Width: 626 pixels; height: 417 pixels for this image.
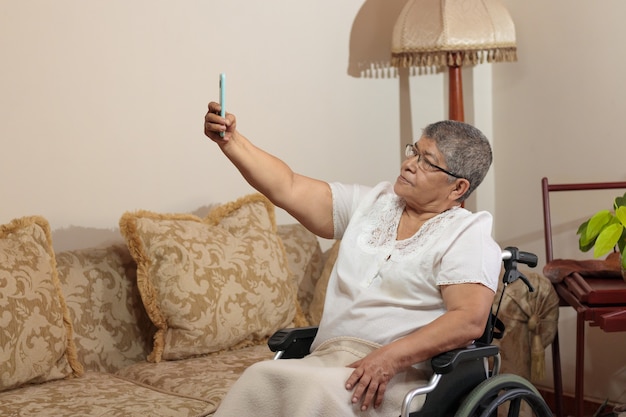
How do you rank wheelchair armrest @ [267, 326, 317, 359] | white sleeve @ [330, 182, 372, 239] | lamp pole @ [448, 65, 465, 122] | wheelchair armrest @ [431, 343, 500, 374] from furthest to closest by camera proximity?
lamp pole @ [448, 65, 465, 122] → white sleeve @ [330, 182, 372, 239] → wheelchair armrest @ [267, 326, 317, 359] → wheelchair armrest @ [431, 343, 500, 374]

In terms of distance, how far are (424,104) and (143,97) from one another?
4.52ft

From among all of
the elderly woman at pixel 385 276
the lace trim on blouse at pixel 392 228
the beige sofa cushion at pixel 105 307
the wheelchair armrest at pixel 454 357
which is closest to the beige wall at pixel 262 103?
the beige sofa cushion at pixel 105 307

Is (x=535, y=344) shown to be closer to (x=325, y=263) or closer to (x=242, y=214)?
(x=325, y=263)

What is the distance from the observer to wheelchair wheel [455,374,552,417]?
2.06m

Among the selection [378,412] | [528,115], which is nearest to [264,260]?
[378,412]

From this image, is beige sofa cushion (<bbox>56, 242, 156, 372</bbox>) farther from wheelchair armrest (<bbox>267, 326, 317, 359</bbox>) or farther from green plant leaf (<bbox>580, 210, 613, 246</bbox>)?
green plant leaf (<bbox>580, 210, 613, 246</bbox>)

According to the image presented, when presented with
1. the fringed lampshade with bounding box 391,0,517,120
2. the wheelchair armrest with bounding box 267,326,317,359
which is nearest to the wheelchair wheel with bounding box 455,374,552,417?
the wheelchair armrest with bounding box 267,326,317,359

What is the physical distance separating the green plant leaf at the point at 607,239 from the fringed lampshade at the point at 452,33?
103cm

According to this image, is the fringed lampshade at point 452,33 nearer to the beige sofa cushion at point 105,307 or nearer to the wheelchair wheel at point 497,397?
the beige sofa cushion at point 105,307

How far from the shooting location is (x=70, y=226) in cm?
312

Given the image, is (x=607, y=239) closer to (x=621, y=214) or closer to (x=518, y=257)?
(x=621, y=214)

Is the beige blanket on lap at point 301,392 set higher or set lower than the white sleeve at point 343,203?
lower

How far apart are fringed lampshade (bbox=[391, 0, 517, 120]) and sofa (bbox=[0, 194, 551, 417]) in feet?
2.89

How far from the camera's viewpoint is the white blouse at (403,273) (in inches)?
86.4
